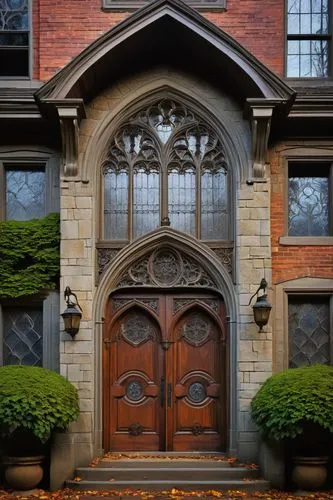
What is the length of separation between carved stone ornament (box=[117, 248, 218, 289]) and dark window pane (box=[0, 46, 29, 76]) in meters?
3.85

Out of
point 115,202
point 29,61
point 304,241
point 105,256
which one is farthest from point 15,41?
point 304,241

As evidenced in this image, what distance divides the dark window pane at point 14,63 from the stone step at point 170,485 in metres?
6.88

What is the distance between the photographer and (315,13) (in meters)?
14.8

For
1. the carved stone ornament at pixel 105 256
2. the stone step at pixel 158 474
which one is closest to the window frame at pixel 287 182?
the carved stone ornament at pixel 105 256

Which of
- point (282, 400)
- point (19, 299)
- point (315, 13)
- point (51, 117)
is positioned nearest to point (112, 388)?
point (19, 299)

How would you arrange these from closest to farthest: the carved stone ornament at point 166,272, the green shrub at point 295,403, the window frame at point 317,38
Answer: the green shrub at point 295,403 < the carved stone ornament at point 166,272 < the window frame at point 317,38

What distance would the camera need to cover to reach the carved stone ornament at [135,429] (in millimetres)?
14039

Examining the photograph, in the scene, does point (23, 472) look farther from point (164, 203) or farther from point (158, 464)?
point (164, 203)

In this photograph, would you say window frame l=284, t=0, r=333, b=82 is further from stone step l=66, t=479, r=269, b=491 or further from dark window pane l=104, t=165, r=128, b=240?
stone step l=66, t=479, r=269, b=491

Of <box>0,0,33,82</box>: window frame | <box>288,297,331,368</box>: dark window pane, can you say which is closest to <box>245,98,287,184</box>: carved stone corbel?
<box>288,297,331,368</box>: dark window pane

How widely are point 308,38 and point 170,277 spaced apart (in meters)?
4.79

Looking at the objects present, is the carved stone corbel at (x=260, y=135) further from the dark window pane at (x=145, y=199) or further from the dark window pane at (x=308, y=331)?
the dark window pane at (x=308, y=331)

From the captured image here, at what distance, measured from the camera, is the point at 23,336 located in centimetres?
1420

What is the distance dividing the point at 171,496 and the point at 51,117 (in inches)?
244
